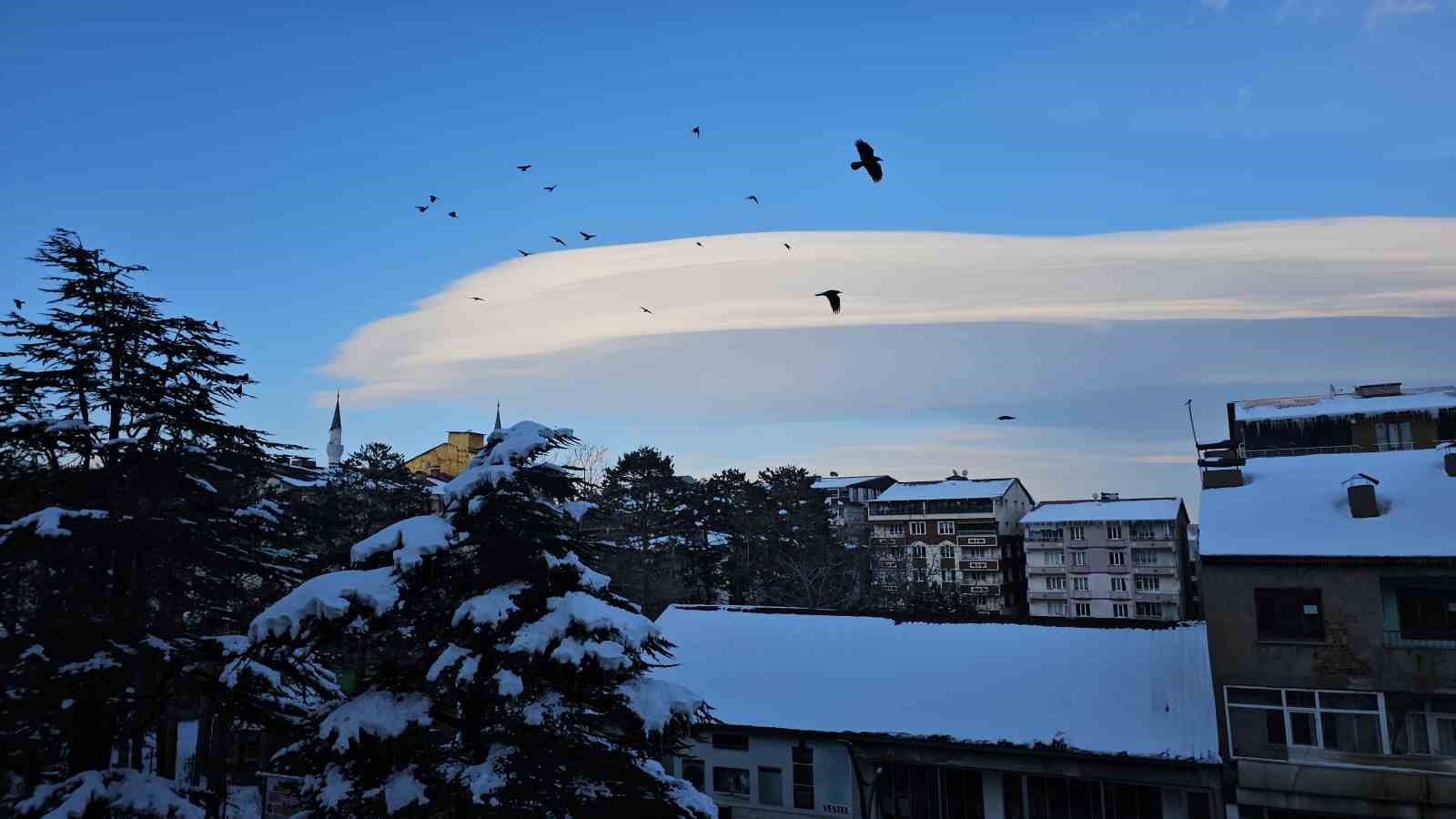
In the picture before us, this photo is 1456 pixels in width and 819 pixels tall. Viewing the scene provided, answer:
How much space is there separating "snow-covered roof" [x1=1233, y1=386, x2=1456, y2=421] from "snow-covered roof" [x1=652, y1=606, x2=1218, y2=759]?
32.0 metres

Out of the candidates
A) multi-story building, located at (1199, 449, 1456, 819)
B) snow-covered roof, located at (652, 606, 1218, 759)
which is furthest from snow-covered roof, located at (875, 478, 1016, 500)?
multi-story building, located at (1199, 449, 1456, 819)

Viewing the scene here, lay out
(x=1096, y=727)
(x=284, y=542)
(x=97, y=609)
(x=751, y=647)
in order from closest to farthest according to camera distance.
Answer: (x=97, y=609), (x=284, y=542), (x=1096, y=727), (x=751, y=647)

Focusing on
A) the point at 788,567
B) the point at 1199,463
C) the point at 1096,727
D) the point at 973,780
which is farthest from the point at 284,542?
the point at 788,567

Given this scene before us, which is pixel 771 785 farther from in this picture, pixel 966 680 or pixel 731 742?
pixel 966 680

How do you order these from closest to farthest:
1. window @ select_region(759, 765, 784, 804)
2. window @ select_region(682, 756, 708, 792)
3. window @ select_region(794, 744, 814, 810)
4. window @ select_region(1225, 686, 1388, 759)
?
window @ select_region(1225, 686, 1388, 759)
window @ select_region(794, 744, 814, 810)
window @ select_region(759, 765, 784, 804)
window @ select_region(682, 756, 708, 792)

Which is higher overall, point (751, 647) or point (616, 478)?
point (616, 478)

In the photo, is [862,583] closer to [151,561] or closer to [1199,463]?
[1199,463]

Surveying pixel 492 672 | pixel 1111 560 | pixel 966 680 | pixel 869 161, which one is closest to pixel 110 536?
pixel 492 672

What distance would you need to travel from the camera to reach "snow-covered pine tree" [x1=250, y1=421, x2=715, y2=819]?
12336 millimetres

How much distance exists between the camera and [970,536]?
88312 millimetres

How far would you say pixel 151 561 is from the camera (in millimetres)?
17641

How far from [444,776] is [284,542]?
8849 millimetres

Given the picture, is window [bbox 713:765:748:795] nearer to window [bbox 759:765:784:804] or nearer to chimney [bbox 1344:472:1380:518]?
window [bbox 759:765:784:804]

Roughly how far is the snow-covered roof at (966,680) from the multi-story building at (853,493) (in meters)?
63.6
